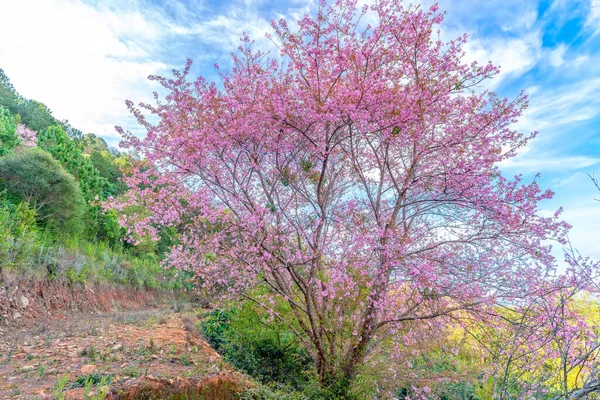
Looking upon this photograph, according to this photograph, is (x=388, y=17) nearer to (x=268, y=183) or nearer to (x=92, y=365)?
(x=268, y=183)

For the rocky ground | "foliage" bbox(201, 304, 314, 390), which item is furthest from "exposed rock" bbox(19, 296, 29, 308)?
"foliage" bbox(201, 304, 314, 390)

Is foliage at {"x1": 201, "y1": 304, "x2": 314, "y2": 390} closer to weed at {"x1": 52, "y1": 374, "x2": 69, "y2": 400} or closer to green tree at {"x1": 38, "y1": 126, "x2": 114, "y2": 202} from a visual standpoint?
weed at {"x1": 52, "y1": 374, "x2": 69, "y2": 400}

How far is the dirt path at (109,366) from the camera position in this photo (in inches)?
140

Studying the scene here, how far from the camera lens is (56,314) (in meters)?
8.63

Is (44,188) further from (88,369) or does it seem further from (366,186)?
(366,186)


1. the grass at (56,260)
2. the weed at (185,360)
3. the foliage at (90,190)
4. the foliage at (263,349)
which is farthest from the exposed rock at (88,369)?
the foliage at (90,190)

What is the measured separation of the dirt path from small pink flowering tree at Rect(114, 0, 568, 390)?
51.2 inches

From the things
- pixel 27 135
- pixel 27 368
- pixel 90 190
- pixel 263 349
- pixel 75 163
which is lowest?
pixel 27 368

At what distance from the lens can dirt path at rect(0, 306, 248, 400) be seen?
355 cm

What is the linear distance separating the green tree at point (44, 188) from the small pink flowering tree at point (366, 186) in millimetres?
9984

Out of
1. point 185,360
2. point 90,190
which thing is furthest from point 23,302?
point 90,190

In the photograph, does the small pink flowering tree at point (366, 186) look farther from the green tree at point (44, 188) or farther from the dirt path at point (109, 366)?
the green tree at point (44, 188)

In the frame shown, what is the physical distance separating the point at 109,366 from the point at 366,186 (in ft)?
13.9

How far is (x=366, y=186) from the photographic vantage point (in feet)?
18.3
